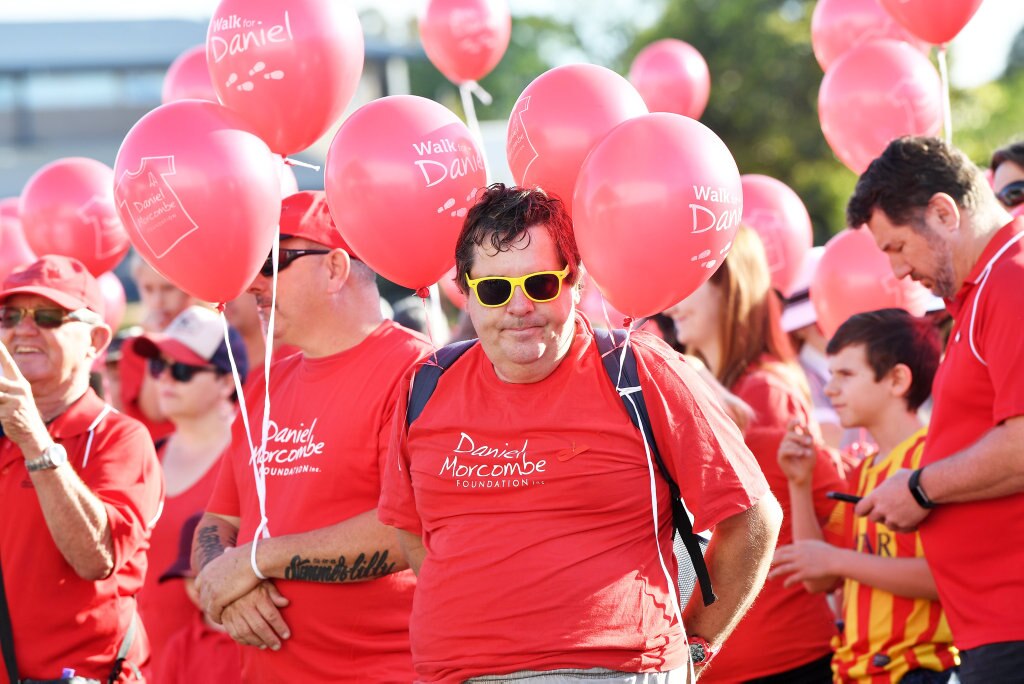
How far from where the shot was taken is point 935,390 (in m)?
3.59

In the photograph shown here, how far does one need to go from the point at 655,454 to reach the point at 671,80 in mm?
5019

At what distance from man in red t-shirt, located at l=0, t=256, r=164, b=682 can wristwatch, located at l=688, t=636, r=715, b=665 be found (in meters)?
1.88

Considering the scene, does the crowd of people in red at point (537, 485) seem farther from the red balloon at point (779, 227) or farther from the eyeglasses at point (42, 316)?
the red balloon at point (779, 227)

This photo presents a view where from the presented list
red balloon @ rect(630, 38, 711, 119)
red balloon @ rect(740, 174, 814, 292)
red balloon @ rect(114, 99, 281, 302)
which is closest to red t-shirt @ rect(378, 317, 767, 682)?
red balloon @ rect(114, 99, 281, 302)

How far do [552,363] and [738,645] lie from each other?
5.18 ft

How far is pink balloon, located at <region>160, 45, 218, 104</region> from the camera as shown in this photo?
6168 mm

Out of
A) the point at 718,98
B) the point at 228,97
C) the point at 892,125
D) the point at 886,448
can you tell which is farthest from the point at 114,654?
the point at 718,98

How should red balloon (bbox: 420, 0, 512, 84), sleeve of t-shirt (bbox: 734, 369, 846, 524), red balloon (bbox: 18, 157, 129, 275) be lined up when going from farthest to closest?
red balloon (bbox: 420, 0, 512, 84)
red balloon (bbox: 18, 157, 129, 275)
sleeve of t-shirt (bbox: 734, 369, 846, 524)

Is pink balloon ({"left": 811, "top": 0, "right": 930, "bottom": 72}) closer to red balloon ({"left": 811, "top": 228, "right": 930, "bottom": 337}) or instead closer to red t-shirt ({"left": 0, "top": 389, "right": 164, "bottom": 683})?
red balloon ({"left": 811, "top": 228, "right": 930, "bottom": 337})

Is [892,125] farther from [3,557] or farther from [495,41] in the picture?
[3,557]

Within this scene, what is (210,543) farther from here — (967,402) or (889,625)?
(967,402)

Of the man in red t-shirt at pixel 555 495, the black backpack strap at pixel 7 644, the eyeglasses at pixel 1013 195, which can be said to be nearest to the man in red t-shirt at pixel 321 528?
the man in red t-shirt at pixel 555 495

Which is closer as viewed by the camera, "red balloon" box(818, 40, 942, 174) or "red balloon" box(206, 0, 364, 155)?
"red balloon" box(206, 0, 364, 155)

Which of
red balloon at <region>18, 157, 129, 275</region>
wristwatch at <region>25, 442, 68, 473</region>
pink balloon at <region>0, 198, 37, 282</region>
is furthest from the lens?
pink balloon at <region>0, 198, 37, 282</region>
